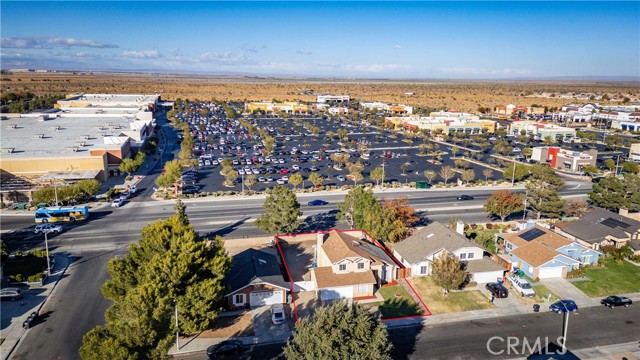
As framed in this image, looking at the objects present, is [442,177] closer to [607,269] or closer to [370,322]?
[607,269]

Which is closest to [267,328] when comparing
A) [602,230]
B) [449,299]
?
[449,299]

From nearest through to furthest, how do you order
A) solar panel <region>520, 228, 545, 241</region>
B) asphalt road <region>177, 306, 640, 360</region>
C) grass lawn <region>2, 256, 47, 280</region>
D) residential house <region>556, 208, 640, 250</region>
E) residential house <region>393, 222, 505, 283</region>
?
1. asphalt road <region>177, 306, 640, 360</region>
2. grass lawn <region>2, 256, 47, 280</region>
3. residential house <region>393, 222, 505, 283</region>
4. solar panel <region>520, 228, 545, 241</region>
5. residential house <region>556, 208, 640, 250</region>

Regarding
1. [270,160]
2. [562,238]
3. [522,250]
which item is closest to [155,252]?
[522,250]

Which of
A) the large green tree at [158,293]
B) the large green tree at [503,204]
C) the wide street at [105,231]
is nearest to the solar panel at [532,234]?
the large green tree at [503,204]

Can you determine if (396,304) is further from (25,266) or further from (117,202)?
(117,202)

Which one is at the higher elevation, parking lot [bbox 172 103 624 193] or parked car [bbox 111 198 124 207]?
parking lot [bbox 172 103 624 193]

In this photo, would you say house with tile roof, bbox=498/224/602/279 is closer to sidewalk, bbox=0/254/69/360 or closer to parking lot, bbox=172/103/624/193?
parking lot, bbox=172/103/624/193


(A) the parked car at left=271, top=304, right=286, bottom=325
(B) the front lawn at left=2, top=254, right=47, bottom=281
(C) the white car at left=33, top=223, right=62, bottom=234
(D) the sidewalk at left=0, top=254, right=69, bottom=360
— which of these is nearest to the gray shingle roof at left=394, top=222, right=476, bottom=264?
(A) the parked car at left=271, top=304, right=286, bottom=325
